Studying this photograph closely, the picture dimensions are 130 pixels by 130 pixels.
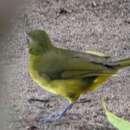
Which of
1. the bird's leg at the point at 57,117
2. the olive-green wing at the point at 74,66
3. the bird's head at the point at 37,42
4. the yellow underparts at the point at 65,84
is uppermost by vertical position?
the bird's head at the point at 37,42

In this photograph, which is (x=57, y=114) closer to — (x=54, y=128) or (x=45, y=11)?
(x=54, y=128)

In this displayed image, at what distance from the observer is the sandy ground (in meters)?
2.69

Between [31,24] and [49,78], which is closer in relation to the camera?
[49,78]

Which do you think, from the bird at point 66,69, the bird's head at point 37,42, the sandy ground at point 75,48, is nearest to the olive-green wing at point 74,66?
the bird at point 66,69

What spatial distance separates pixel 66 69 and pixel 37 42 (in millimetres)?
309

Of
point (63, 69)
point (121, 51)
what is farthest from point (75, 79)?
point (121, 51)

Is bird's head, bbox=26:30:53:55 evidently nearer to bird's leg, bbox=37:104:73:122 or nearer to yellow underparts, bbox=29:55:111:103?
yellow underparts, bbox=29:55:111:103

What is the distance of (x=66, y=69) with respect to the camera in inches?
94.3

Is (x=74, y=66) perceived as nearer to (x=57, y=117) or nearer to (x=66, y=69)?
(x=66, y=69)

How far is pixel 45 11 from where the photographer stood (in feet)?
12.3

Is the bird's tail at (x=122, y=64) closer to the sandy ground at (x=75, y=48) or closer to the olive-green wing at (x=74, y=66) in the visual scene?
the olive-green wing at (x=74, y=66)

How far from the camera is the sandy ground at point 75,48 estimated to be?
2.69 metres

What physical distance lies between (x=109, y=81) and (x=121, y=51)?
38cm

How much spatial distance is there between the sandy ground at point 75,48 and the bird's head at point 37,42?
0.49ft
